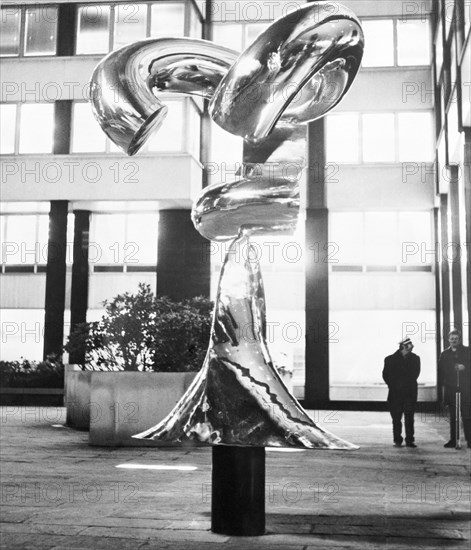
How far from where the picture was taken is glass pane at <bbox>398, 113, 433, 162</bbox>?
73.0ft

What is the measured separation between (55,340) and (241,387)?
62.0ft

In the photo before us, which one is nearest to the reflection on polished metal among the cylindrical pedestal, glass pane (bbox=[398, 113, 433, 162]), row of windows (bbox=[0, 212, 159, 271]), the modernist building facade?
the cylindrical pedestal

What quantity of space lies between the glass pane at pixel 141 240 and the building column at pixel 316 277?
464 centimetres

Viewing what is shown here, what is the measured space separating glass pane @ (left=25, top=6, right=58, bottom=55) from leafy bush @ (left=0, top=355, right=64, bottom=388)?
28.6ft

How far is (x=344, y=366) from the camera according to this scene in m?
22.3

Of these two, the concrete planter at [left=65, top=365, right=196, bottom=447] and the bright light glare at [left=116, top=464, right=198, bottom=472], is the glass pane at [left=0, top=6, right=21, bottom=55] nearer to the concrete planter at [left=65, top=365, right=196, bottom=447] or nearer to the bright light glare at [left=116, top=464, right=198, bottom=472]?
the concrete planter at [left=65, top=365, right=196, bottom=447]

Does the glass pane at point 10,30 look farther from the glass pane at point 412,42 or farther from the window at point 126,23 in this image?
the glass pane at point 412,42

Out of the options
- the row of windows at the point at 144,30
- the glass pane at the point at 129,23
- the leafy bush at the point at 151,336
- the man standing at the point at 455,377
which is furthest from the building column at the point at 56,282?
the man standing at the point at 455,377

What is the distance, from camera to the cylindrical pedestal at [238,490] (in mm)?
4395

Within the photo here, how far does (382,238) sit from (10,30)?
12.1 meters

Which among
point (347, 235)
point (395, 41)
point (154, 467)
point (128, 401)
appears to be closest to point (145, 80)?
point (154, 467)

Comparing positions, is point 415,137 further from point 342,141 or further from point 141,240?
point 141,240

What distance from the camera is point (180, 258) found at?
2266 centimetres

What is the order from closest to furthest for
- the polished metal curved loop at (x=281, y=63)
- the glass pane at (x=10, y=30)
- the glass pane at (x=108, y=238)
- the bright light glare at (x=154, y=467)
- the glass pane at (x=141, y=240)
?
the polished metal curved loop at (x=281, y=63), the bright light glare at (x=154, y=467), the glass pane at (x=10, y=30), the glass pane at (x=141, y=240), the glass pane at (x=108, y=238)
